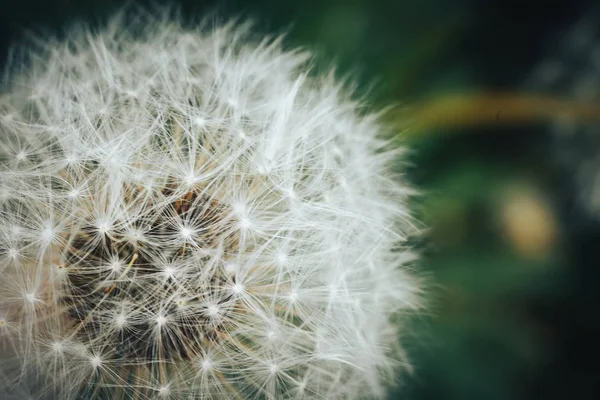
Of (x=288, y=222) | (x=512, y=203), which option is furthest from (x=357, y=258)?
(x=512, y=203)

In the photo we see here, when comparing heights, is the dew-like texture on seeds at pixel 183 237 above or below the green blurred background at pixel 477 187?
below

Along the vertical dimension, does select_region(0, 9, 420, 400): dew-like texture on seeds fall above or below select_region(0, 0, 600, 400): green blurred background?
below

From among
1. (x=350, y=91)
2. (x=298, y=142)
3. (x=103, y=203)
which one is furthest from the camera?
(x=350, y=91)

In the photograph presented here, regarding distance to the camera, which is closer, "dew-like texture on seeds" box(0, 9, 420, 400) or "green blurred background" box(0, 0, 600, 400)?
"dew-like texture on seeds" box(0, 9, 420, 400)

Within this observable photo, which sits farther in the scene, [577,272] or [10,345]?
[577,272]

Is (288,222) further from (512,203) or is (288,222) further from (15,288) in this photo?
(512,203)
